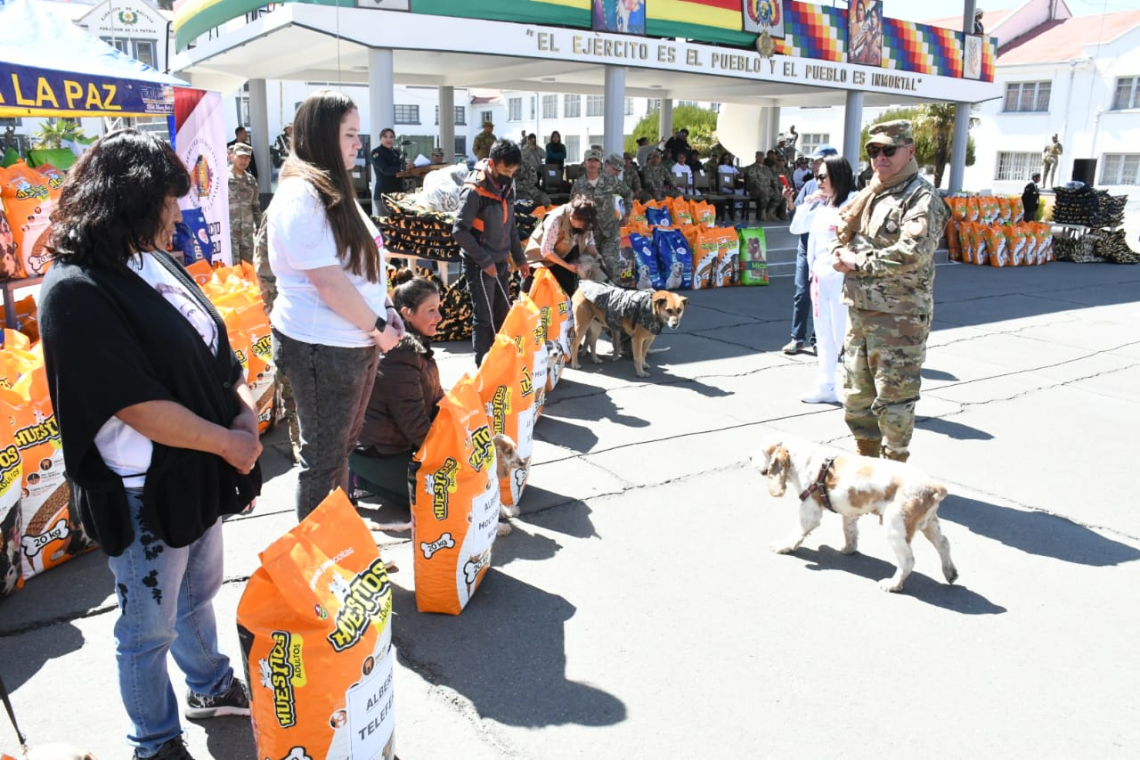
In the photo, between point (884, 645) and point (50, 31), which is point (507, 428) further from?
point (50, 31)

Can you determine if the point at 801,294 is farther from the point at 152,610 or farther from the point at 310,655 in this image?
the point at 152,610

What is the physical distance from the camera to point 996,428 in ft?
19.6

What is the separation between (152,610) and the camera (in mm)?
2152

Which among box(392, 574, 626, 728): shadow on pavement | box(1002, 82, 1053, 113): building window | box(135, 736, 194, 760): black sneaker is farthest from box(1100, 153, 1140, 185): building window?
box(135, 736, 194, 760): black sneaker

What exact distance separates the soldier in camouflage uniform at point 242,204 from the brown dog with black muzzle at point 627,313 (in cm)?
399

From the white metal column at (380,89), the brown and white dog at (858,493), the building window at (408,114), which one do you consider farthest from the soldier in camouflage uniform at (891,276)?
the building window at (408,114)

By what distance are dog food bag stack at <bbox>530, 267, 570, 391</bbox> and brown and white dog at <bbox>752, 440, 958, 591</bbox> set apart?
207 cm

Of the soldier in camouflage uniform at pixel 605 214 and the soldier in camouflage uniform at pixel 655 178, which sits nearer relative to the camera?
the soldier in camouflage uniform at pixel 605 214

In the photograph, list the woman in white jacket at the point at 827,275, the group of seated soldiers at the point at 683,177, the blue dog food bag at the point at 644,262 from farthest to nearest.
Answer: the group of seated soldiers at the point at 683,177 → the blue dog food bag at the point at 644,262 → the woman in white jacket at the point at 827,275

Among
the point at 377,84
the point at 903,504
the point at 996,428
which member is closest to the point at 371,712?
the point at 903,504

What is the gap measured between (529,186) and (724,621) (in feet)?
42.2

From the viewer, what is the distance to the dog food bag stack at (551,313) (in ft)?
18.1

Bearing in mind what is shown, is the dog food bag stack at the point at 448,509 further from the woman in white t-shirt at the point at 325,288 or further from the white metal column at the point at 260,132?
the white metal column at the point at 260,132

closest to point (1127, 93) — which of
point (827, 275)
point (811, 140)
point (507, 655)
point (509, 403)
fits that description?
point (811, 140)
